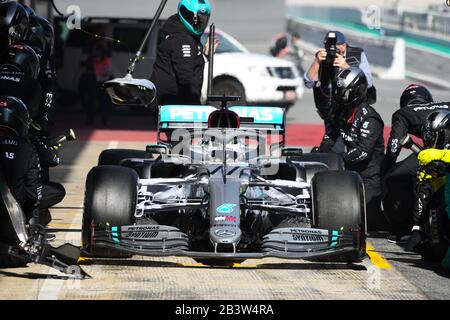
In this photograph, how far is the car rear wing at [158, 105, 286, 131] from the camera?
11.0 m

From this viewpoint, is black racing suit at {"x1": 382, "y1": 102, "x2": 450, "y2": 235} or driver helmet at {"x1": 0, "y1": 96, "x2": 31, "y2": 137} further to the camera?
black racing suit at {"x1": 382, "y1": 102, "x2": 450, "y2": 235}

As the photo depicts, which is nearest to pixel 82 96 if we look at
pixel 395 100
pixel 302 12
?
pixel 395 100

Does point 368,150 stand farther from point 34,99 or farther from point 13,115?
point 13,115

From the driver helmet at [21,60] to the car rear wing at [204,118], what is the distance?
1.15 metres

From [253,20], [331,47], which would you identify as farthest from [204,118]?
[253,20]

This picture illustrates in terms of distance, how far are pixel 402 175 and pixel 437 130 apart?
3.17 feet

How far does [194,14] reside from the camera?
12625 mm

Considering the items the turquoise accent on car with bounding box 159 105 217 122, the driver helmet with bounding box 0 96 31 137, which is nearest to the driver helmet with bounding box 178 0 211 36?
the turquoise accent on car with bounding box 159 105 217 122

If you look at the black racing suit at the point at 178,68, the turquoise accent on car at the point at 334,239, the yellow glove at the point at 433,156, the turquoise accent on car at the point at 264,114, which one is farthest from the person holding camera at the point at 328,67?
the turquoise accent on car at the point at 334,239

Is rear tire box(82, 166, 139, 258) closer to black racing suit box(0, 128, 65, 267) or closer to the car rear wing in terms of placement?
black racing suit box(0, 128, 65, 267)

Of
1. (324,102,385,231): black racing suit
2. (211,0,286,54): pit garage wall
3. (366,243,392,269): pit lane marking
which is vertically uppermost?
(324,102,385,231): black racing suit

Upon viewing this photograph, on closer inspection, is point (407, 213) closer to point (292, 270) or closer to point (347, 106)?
point (347, 106)

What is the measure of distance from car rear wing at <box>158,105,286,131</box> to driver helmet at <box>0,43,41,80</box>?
115 centimetres

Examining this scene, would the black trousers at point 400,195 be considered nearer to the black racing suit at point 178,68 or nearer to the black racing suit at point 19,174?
the black racing suit at point 178,68
